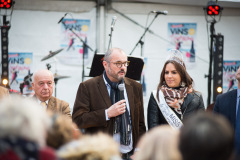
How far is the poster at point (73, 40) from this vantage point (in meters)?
7.37

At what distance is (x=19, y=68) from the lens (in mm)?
7215

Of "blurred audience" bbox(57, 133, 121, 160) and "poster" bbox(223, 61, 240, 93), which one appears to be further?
"poster" bbox(223, 61, 240, 93)

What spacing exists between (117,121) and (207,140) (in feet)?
7.59

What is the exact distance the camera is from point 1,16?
286 inches

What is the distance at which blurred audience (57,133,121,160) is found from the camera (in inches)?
63.0

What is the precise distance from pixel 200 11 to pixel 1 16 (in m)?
4.33

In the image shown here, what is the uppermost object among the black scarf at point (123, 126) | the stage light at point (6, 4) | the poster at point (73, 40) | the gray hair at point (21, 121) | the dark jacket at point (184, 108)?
the stage light at point (6, 4)

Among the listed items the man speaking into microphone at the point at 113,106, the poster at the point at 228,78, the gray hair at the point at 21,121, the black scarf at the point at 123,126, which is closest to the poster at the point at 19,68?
the man speaking into microphone at the point at 113,106

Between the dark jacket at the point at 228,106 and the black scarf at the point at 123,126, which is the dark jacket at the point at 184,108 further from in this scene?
the dark jacket at the point at 228,106

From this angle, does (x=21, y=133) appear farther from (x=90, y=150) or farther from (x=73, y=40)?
(x=73, y=40)

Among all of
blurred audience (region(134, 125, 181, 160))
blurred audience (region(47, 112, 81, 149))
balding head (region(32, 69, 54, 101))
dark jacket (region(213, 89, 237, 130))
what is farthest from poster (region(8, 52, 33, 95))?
blurred audience (region(134, 125, 181, 160))

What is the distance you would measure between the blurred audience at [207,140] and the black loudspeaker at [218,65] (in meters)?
6.01

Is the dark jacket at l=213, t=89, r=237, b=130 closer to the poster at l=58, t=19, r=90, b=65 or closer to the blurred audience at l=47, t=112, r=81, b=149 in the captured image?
the blurred audience at l=47, t=112, r=81, b=149

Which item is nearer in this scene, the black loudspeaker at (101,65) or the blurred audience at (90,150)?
the blurred audience at (90,150)
